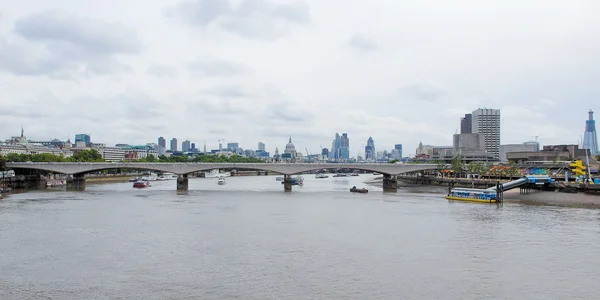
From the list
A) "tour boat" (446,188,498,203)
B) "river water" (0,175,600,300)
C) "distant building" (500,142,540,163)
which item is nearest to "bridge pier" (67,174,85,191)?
"river water" (0,175,600,300)

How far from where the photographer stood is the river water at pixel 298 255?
24.4 m

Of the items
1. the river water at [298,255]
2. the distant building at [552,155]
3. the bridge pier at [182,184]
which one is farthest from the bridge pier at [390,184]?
the distant building at [552,155]

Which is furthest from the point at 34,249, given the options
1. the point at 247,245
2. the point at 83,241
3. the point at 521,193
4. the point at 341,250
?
the point at 521,193

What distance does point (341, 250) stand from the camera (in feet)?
108

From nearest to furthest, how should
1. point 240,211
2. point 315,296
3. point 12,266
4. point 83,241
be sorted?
point 315,296 → point 12,266 → point 83,241 → point 240,211

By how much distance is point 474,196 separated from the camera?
67812mm

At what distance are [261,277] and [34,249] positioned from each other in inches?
632

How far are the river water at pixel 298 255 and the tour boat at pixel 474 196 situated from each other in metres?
12.3

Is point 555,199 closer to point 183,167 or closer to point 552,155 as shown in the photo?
point 183,167

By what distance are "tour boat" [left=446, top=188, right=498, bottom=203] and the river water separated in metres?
12.3

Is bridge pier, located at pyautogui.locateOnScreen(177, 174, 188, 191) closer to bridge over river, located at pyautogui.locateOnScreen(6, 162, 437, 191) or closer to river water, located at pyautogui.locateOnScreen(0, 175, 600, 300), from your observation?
bridge over river, located at pyautogui.locateOnScreen(6, 162, 437, 191)

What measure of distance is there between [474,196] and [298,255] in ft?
142

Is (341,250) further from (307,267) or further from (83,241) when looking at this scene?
(83,241)

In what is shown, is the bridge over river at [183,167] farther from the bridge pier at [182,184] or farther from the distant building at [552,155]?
the distant building at [552,155]
